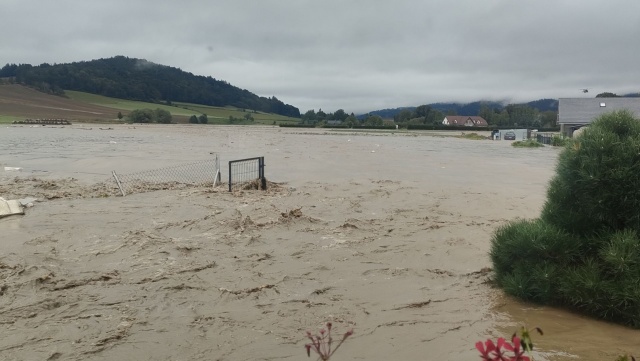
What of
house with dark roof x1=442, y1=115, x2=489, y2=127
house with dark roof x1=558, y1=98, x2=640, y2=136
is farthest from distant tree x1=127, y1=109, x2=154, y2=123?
house with dark roof x1=558, y1=98, x2=640, y2=136

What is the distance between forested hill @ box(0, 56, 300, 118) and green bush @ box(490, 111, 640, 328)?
143 metres

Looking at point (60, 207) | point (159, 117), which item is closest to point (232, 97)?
point (159, 117)

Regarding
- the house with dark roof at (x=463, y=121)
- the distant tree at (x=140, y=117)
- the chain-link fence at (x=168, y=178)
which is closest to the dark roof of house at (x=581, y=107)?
the chain-link fence at (x=168, y=178)

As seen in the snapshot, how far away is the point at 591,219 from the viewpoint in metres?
5.59

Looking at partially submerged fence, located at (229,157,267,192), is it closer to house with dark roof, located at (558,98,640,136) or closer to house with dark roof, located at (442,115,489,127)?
house with dark roof, located at (558,98,640,136)

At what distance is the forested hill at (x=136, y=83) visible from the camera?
144125 millimetres

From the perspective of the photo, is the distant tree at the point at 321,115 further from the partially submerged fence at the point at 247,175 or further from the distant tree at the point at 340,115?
the partially submerged fence at the point at 247,175

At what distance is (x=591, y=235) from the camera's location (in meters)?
5.59

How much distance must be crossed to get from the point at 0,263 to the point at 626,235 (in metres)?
8.20

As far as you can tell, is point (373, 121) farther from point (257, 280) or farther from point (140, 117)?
point (257, 280)

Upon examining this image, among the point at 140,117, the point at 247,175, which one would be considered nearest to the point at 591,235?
the point at 247,175

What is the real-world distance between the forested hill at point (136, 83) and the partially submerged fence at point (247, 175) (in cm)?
12645

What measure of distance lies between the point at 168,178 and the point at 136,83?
156 metres

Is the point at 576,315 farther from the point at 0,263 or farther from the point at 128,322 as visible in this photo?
the point at 0,263
